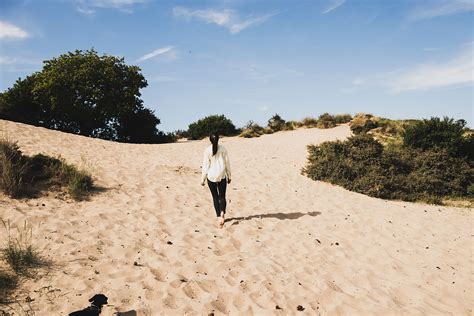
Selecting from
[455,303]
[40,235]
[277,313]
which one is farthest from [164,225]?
[455,303]

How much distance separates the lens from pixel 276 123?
1134 inches

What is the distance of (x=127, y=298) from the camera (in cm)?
476

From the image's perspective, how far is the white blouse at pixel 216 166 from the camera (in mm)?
8062

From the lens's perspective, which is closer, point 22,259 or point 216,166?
point 22,259

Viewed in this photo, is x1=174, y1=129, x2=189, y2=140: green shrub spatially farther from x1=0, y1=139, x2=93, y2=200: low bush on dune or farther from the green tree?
x1=0, y1=139, x2=93, y2=200: low bush on dune

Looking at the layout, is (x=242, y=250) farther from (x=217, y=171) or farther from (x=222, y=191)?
(x=217, y=171)

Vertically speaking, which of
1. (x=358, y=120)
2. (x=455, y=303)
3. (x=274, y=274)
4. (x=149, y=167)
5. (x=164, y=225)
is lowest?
(x=455, y=303)

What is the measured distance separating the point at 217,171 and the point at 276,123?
2125 cm

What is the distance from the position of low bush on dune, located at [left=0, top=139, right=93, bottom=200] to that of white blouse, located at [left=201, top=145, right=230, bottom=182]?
118 inches

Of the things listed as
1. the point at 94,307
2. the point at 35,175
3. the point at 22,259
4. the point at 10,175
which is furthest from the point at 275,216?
the point at 10,175

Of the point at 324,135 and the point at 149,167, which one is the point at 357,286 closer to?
the point at 149,167

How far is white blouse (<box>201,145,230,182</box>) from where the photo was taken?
8.06 metres

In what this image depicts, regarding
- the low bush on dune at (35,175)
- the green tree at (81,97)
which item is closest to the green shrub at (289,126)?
Result: the green tree at (81,97)

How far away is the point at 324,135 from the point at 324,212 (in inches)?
585
